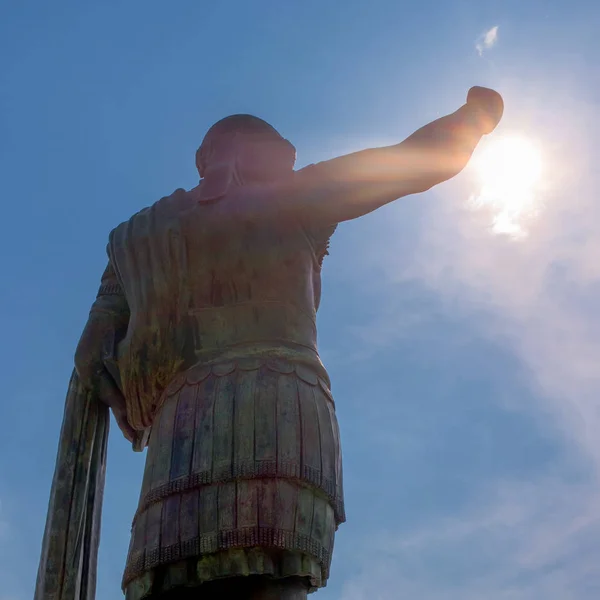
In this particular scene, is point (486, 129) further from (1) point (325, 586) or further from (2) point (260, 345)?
(1) point (325, 586)

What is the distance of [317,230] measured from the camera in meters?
6.02

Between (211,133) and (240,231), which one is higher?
(211,133)

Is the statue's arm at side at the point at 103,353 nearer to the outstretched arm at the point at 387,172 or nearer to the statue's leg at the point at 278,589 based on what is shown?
the outstretched arm at the point at 387,172

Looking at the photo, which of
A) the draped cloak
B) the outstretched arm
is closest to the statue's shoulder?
the draped cloak

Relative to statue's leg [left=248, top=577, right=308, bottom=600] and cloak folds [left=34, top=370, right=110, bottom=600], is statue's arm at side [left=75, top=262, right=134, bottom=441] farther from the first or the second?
statue's leg [left=248, top=577, right=308, bottom=600]

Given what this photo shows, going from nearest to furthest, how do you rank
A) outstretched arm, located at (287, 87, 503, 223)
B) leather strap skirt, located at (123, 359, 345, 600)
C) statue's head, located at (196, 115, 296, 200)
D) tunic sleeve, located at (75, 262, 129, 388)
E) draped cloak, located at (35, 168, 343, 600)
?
leather strap skirt, located at (123, 359, 345, 600), draped cloak, located at (35, 168, 343, 600), outstretched arm, located at (287, 87, 503, 223), tunic sleeve, located at (75, 262, 129, 388), statue's head, located at (196, 115, 296, 200)

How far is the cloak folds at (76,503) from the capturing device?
5676mm

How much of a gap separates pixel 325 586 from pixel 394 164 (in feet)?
8.08

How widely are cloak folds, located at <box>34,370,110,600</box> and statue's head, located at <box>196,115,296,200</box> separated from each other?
1.60 meters

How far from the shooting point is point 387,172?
5.89 m

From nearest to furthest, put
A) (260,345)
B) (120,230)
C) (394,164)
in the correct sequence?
(260,345) < (394,164) < (120,230)

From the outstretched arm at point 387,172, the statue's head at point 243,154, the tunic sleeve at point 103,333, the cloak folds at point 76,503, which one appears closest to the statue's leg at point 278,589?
the cloak folds at point 76,503

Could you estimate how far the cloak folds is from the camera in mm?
5676

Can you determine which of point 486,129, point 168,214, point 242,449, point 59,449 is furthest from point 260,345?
point 486,129
